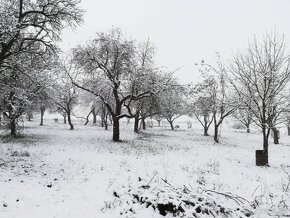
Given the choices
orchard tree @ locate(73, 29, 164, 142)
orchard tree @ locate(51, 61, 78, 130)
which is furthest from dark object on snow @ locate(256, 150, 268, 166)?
orchard tree @ locate(51, 61, 78, 130)

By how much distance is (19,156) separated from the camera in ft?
42.3

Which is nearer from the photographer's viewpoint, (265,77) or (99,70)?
(265,77)

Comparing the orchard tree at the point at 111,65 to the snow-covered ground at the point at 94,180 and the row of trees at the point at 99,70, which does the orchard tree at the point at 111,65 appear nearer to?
the row of trees at the point at 99,70

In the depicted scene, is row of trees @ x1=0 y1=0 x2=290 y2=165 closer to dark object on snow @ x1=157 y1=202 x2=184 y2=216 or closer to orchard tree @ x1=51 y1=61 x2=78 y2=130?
orchard tree @ x1=51 y1=61 x2=78 y2=130

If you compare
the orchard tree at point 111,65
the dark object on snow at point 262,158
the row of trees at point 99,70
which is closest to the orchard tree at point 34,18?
the row of trees at point 99,70

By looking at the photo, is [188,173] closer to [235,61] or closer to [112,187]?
[112,187]

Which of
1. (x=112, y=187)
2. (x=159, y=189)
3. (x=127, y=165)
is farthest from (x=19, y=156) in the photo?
(x=159, y=189)

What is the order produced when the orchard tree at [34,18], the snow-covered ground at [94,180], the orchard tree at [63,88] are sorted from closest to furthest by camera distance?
1. the snow-covered ground at [94,180]
2. the orchard tree at [34,18]
3. the orchard tree at [63,88]

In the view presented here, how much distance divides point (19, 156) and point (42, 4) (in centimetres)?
817

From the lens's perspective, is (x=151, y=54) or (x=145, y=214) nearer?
(x=145, y=214)

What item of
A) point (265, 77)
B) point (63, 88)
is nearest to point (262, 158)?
point (265, 77)

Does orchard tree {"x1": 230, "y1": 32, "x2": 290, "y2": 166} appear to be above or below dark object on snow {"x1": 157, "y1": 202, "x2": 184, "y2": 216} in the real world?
above

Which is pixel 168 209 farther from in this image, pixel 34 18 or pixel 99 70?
pixel 99 70

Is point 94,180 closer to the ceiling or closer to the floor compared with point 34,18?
closer to the floor
